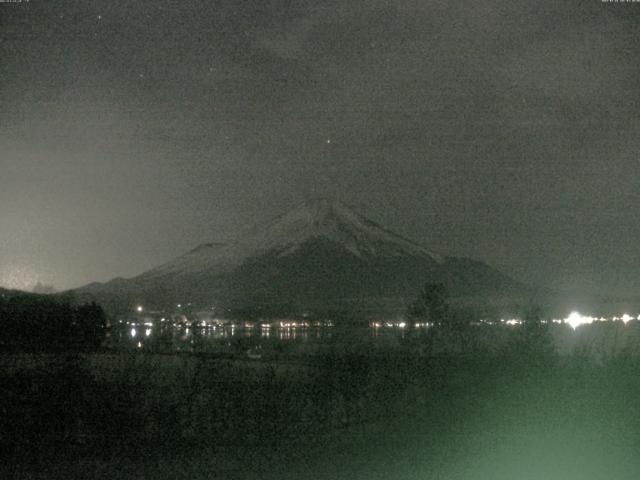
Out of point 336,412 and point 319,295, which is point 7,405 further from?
point 319,295

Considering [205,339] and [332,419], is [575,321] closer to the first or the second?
[332,419]

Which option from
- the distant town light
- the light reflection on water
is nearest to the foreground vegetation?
the distant town light

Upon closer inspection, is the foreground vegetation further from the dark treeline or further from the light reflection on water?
the dark treeline

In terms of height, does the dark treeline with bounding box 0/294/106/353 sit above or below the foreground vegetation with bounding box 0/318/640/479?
above

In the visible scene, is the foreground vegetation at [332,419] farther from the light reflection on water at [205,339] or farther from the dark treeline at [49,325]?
the dark treeline at [49,325]

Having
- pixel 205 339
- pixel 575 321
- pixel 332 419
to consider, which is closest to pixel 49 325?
pixel 205 339

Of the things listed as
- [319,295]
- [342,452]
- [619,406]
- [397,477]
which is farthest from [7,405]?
[319,295]

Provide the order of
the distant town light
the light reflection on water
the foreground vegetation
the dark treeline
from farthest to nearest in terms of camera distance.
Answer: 1. the light reflection on water
2. the dark treeline
3. the distant town light
4. the foreground vegetation

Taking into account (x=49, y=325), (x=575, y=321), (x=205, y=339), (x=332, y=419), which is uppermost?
(x=49, y=325)
